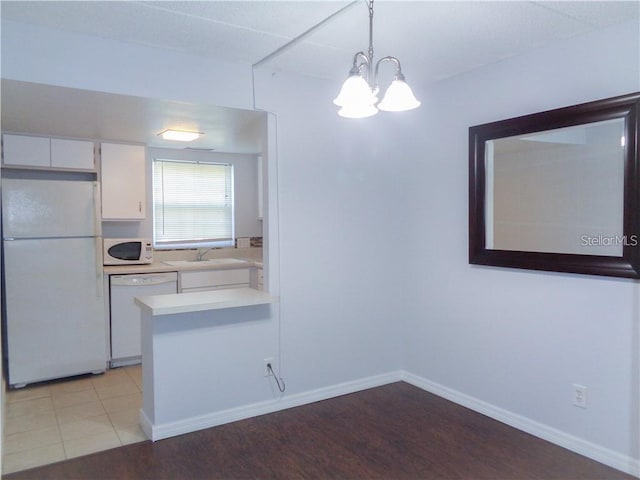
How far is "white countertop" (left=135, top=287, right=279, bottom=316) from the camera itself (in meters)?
2.78

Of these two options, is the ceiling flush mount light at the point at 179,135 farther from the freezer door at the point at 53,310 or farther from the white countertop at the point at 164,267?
the white countertop at the point at 164,267

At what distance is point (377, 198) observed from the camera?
12.1ft

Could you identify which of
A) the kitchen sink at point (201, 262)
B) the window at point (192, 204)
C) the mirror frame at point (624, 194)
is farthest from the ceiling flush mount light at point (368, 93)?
the window at point (192, 204)

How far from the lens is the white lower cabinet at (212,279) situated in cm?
452

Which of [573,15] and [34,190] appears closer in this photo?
[573,15]

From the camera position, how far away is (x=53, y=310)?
385 centimetres

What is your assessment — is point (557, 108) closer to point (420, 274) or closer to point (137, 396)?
point (420, 274)

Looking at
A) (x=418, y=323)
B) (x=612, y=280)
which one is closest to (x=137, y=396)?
(x=418, y=323)

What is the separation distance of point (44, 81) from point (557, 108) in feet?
9.38

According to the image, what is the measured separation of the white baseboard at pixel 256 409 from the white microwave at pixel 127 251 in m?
→ 1.81

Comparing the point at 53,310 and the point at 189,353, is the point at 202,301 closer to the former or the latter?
the point at 189,353

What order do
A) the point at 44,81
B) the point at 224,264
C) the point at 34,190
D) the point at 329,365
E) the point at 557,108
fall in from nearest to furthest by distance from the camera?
the point at 44,81
the point at 557,108
the point at 329,365
the point at 34,190
the point at 224,264

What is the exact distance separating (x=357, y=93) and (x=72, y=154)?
329cm

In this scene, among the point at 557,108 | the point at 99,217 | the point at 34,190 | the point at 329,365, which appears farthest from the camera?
the point at 99,217
